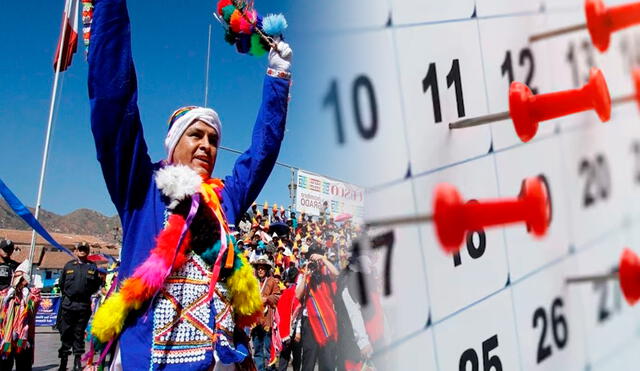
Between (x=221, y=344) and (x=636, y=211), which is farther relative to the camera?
(x=221, y=344)

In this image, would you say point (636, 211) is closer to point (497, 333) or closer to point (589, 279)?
point (589, 279)

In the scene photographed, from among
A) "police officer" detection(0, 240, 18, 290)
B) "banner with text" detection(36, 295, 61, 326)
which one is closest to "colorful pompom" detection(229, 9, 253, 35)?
"police officer" detection(0, 240, 18, 290)

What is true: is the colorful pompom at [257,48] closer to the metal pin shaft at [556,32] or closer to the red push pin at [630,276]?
the metal pin shaft at [556,32]

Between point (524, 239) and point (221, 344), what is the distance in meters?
0.48

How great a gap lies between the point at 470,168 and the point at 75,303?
392 centimetres

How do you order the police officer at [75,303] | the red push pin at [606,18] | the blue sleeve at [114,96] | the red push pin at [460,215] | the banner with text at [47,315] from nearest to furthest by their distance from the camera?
the red push pin at [460,215] → the red push pin at [606,18] → the blue sleeve at [114,96] → the police officer at [75,303] → the banner with text at [47,315]

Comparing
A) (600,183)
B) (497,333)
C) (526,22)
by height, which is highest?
(526,22)

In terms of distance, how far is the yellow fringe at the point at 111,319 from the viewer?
27.0 inches

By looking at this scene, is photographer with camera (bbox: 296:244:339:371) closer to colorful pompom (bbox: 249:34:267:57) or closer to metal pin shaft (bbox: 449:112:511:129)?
colorful pompom (bbox: 249:34:267:57)

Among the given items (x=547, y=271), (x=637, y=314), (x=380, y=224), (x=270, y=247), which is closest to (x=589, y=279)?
(x=547, y=271)

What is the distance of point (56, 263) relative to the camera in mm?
23547

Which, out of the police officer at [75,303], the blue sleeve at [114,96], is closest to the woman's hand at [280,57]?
the blue sleeve at [114,96]

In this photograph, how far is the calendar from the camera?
0.34m

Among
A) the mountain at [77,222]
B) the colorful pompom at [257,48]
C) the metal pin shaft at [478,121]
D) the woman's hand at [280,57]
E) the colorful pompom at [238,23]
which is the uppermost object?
the mountain at [77,222]
